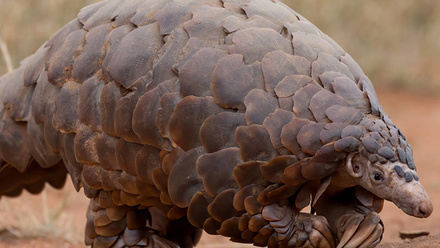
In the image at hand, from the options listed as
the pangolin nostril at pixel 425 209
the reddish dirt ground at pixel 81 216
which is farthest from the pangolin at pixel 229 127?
the reddish dirt ground at pixel 81 216

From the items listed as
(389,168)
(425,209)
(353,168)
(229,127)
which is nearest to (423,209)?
(425,209)

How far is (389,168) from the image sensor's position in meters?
2.85

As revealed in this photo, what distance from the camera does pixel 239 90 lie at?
117 inches

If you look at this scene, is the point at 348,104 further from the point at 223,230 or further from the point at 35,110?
the point at 35,110

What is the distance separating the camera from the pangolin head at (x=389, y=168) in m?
2.84

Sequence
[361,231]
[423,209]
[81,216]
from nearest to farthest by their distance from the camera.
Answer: [423,209]
[361,231]
[81,216]

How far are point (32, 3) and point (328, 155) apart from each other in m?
6.76

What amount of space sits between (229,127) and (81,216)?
5040 mm

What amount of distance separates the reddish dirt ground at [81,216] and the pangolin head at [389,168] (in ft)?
2.56

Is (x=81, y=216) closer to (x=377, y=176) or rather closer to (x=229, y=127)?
(x=229, y=127)

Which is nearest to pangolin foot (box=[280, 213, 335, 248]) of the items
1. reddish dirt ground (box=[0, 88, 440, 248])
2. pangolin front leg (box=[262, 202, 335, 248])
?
pangolin front leg (box=[262, 202, 335, 248])

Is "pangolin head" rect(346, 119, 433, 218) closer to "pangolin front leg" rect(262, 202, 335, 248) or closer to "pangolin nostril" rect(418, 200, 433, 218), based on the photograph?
"pangolin nostril" rect(418, 200, 433, 218)

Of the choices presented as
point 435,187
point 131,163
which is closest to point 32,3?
point 435,187

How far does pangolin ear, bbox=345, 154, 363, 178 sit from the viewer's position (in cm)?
288
